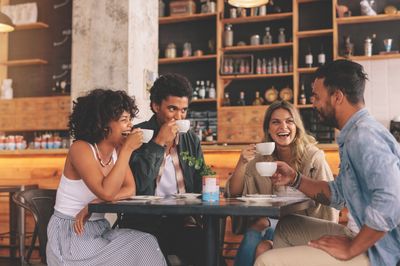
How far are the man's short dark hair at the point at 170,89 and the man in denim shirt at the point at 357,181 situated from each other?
44.2 inches

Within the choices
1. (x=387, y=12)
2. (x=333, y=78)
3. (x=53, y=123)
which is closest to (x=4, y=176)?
(x=53, y=123)

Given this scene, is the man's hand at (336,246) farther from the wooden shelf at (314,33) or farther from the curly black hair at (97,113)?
the wooden shelf at (314,33)

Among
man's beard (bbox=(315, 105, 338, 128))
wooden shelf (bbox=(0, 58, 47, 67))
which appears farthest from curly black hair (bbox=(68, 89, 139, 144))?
wooden shelf (bbox=(0, 58, 47, 67))

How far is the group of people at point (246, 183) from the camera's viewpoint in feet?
6.07

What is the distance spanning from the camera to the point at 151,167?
9.04 ft

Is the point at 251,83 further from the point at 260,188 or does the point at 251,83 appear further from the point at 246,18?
the point at 260,188

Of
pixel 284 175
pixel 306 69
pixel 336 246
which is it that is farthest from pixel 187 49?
pixel 336 246

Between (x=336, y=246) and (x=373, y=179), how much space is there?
0.29 metres

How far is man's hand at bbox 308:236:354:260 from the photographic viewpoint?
1844mm

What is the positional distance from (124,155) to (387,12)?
18.4 feet

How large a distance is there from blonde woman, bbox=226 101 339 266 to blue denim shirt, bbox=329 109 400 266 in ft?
2.42

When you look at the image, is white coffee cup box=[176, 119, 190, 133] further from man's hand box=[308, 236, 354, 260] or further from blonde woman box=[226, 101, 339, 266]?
man's hand box=[308, 236, 354, 260]

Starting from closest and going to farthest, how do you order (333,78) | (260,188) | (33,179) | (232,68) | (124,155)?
(333,78) → (124,155) → (260,188) → (33,179) → (232,68)

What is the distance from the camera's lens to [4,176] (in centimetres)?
Result: 543
